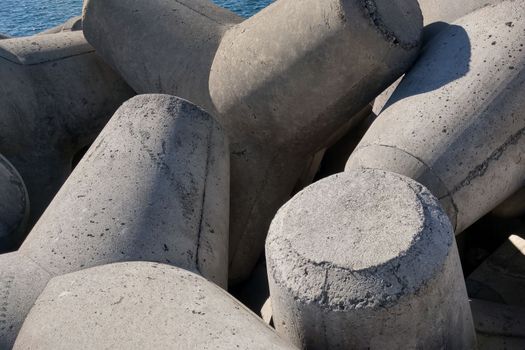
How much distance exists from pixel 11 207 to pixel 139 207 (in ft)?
1.92

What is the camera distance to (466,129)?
167 cm

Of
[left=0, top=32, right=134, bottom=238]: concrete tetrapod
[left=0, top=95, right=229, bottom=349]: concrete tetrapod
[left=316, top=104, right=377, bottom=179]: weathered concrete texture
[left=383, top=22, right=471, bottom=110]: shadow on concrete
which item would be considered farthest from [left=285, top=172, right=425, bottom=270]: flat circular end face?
[left=0, top=32, right=134, bottom=238]: concrete tetrapod

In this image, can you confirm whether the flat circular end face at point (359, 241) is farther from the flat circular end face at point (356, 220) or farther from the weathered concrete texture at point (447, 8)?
the weathered concrete texture at point (447, 8)

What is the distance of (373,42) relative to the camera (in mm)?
1855

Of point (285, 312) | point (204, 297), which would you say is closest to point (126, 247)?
point (204, 297)

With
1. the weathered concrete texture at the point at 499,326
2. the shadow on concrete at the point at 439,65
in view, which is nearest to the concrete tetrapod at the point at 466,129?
the shadow on concrete at the point at 439,65

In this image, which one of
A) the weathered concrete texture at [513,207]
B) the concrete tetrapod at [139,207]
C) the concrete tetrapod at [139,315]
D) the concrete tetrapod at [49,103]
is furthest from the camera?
the concrete tetrapod at [49,103]

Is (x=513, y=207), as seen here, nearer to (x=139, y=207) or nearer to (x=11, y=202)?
(x=139, y=207)

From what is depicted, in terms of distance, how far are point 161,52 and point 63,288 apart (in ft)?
3.67

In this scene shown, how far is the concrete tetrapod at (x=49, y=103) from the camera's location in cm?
238

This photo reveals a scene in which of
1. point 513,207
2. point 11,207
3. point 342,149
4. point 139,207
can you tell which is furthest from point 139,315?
point 342,149

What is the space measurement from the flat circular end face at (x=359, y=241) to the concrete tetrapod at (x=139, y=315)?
13 cm

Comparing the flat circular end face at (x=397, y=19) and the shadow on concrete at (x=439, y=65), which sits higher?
the flat circular end face at (x=397, y=19)

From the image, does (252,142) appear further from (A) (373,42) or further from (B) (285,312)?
(B) (285,312)
